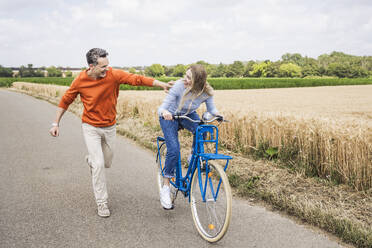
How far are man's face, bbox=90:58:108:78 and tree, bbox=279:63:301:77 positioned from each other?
109 meters

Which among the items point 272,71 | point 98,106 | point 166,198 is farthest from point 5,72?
point 166,198

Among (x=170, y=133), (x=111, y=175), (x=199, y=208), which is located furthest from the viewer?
(x=111, y=175)

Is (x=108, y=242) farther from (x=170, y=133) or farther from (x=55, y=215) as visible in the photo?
(x=170, y=133)

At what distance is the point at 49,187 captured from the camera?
509 centimetres

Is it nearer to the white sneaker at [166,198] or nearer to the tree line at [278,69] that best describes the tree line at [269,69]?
the tree line at [278,69]

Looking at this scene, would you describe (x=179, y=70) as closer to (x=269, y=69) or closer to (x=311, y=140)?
(x=269, y=69)

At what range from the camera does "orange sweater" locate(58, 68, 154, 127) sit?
388cm

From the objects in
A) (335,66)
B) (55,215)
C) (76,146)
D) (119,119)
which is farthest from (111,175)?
(335,66)

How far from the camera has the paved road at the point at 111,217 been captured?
3307 mm

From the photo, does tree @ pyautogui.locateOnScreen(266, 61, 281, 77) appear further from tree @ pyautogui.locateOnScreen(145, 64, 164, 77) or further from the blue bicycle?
the blue bicycle

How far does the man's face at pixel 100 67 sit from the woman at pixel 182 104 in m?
0.81

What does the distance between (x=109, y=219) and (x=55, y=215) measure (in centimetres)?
71

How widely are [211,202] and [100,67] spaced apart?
1.98 m

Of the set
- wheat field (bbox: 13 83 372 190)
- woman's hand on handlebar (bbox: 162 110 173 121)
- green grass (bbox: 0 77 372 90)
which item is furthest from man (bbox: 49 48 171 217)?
green grass (bbox: 0 77 372 90)
